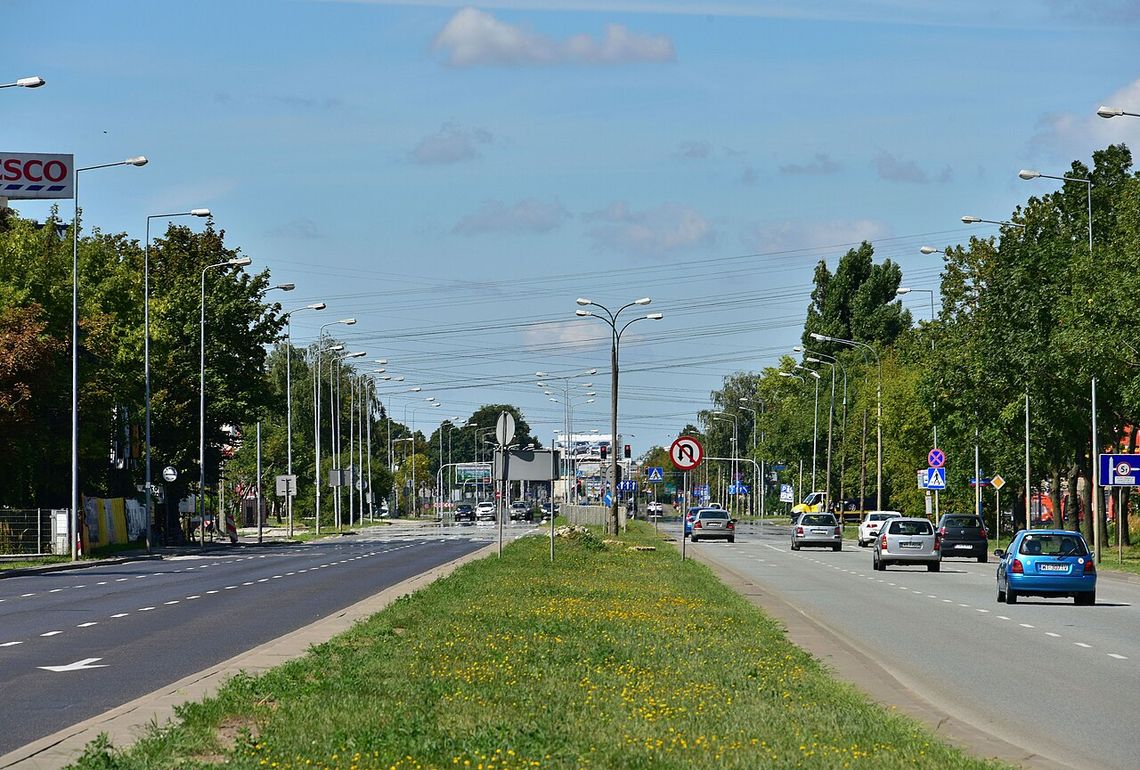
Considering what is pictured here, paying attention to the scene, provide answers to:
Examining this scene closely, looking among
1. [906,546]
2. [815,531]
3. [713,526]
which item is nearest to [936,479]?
[815,531]

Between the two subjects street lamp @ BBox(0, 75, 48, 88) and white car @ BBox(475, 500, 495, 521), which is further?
white car @ BBox(475, 500, 495, 521)

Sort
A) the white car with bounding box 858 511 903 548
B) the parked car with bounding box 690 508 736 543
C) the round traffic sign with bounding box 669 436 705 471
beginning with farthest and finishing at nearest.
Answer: the parked car with bounding box 690 508 736 543 < the white car with bounding box 858 511 903 548 < the round traffic sign with bounding box 669 436 705 471

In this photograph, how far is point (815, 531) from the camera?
2500 inches

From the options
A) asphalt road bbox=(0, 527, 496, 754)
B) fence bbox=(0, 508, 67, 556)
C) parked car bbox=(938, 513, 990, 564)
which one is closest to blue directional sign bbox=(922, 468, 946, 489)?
parked car bbox=(938, 513, 990, 564)

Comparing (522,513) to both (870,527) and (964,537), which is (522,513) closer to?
(870,527)

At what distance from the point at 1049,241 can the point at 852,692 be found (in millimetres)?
43664

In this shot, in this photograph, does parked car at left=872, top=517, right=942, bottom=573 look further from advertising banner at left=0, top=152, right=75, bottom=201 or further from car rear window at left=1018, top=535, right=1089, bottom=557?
advertising banner at left=0, top=152, right=75, bottom=201

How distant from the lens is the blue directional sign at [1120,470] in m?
43.3

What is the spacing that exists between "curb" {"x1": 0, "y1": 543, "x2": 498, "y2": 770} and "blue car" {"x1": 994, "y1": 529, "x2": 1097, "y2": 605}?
13.8 m

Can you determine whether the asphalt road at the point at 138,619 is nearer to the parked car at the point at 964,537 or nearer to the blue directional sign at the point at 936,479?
the parked car at the point at 964,537

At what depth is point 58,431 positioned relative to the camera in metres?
59.1

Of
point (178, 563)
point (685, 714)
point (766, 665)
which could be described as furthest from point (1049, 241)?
point (685, 714)

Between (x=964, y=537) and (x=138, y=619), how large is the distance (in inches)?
1408

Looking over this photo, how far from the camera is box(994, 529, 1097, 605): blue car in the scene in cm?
3008
